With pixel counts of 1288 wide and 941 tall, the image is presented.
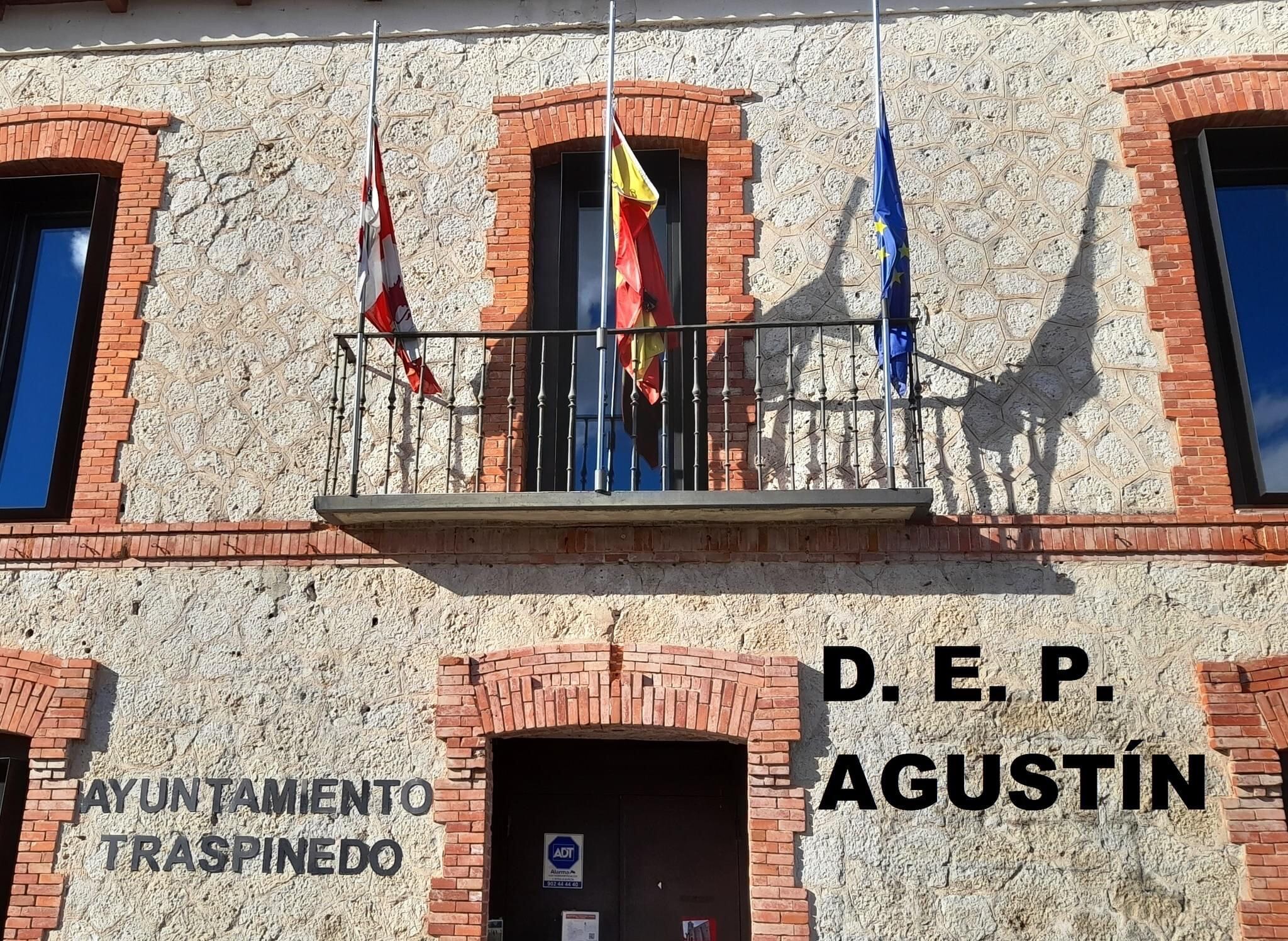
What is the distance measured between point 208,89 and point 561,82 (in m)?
2.40

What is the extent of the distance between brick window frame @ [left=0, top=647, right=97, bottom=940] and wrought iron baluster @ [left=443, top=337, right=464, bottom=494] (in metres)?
2.21

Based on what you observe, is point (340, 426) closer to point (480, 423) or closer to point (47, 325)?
point (480, 423)

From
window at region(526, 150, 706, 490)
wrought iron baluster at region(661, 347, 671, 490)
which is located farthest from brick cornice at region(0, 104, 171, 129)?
wrought iron baluster at region(661, 347, 671, 490)

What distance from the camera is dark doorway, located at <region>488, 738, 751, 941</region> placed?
6.16 m

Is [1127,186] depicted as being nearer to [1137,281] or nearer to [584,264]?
[1137,281]

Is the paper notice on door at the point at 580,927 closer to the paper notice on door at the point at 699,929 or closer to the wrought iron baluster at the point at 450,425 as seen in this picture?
the paper notice on door at the point at 699,929

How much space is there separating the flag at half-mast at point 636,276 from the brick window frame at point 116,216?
3.08 metres

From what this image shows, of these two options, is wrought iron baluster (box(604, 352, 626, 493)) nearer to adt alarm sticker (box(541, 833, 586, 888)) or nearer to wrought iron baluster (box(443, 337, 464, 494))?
wrought iron baluster (box(443, 337, 464, 494))

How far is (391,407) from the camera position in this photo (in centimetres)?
610

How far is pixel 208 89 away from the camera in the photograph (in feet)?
23.9

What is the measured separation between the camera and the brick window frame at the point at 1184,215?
19.5ft

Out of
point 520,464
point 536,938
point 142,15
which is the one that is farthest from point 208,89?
point 536,938

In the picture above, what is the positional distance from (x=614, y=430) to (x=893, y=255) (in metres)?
1.91

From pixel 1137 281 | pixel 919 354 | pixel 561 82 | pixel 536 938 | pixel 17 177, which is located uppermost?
pixel 561 82
